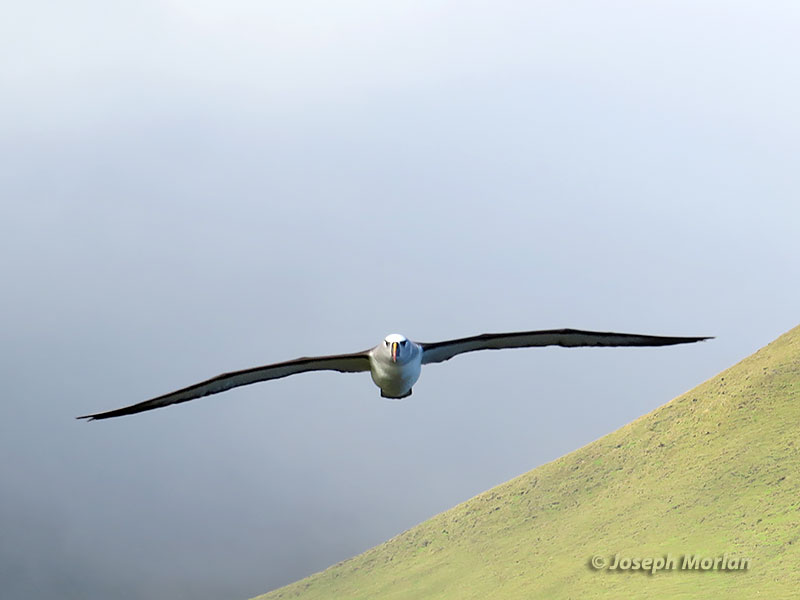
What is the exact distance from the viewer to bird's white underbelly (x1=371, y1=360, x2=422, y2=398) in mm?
33906

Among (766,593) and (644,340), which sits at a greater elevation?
(644,340)

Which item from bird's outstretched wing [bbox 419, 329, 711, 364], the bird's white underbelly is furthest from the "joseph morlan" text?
the bird's white underbelly

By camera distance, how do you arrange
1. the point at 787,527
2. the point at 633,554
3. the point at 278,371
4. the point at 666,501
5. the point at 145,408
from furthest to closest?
the point at 666,501, the point at 633,554, the point at 787,527, the point at 278,371, the point at 145,408

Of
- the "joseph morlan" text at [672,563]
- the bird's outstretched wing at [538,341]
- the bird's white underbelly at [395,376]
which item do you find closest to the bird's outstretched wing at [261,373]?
the bird's white underbelly at [395,376]

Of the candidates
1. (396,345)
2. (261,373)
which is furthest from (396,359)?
(261,373)

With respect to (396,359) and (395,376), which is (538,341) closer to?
(395,376)

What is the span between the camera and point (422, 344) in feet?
117

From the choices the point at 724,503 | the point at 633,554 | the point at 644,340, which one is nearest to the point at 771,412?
the point at 724,503

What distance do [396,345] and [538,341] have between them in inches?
270

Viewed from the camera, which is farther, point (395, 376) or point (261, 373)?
point (261, 373)

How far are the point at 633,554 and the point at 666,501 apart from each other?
16.8 metres

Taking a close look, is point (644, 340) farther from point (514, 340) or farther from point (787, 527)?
point (787, 527)

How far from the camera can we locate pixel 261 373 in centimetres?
3644

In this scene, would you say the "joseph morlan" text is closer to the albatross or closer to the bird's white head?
the albatross
